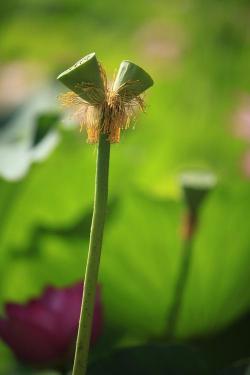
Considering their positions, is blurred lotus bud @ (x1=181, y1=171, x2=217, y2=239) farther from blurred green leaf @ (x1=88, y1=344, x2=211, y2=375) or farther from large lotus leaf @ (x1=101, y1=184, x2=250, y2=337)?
blurred green leaf @ (x1=88, y1=344, x2=211, y2=375)

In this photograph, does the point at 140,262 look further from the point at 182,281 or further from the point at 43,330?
the point at 43,330

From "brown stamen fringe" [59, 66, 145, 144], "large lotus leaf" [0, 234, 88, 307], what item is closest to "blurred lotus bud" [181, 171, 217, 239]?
"large lotus leaf" [0, 234, 88, 307]

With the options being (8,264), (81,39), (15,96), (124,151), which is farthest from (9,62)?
(8,264)

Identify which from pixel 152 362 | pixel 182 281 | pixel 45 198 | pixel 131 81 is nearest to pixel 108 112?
pixel 131 81

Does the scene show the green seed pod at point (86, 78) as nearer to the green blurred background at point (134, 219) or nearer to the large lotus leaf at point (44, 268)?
the green blurred background at point (134, 219)

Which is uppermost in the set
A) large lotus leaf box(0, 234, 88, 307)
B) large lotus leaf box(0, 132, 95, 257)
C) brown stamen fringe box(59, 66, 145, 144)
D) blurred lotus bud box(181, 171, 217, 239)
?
brown stamen fringe box(59, 66, 145, 144)

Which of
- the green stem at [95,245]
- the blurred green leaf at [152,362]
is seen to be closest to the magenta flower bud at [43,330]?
the blurred green leaf at [152,362]
